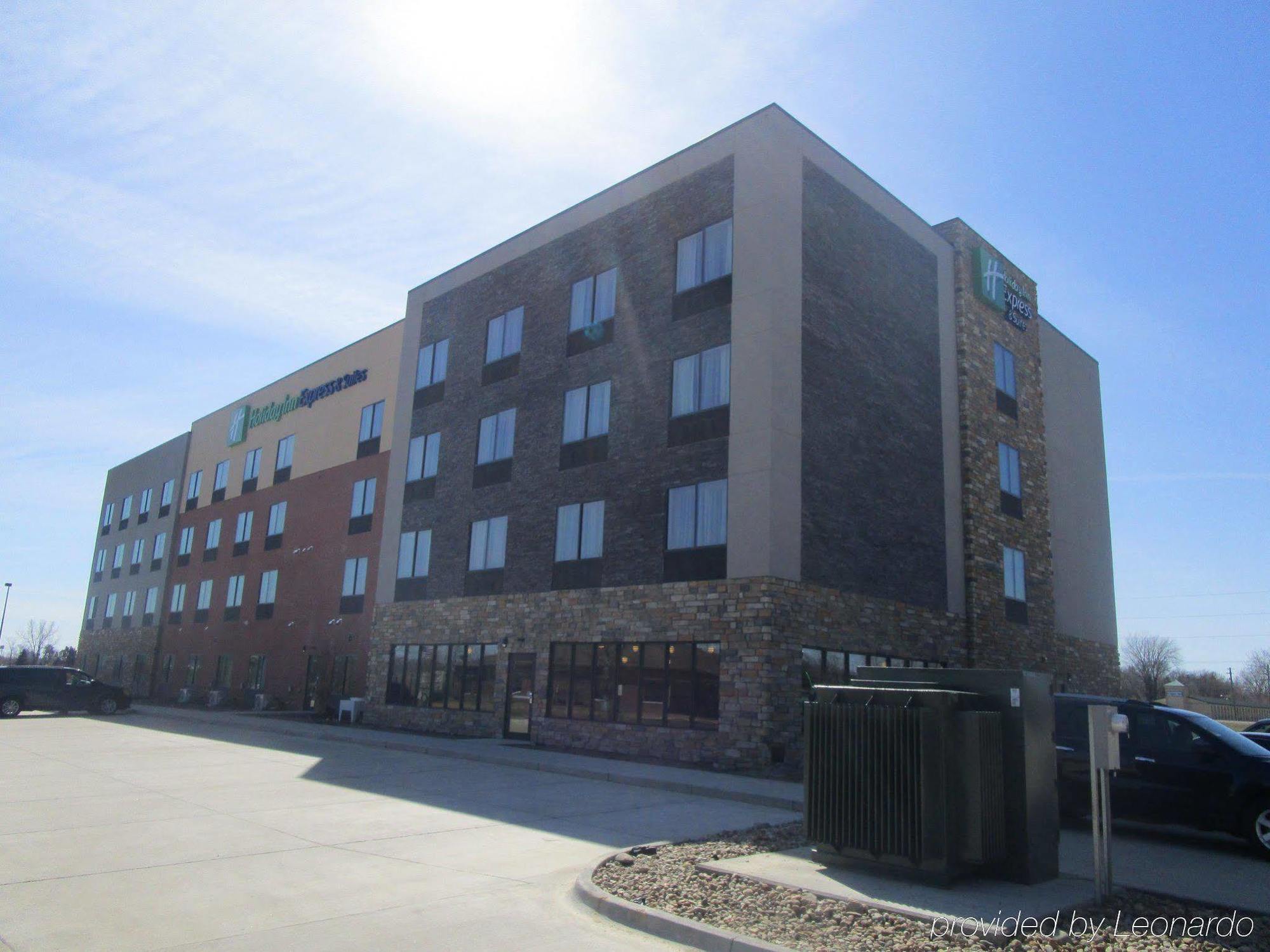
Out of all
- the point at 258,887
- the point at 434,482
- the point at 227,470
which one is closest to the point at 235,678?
the point at 227,470

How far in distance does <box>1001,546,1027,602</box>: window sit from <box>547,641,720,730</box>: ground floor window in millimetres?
12742

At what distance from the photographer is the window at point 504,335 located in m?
29.4

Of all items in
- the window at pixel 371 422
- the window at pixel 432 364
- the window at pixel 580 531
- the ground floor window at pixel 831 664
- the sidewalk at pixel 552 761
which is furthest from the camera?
the window at pixel 371 422

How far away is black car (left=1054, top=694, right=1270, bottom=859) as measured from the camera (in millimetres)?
10422

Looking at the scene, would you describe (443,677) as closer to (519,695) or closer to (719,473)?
(519,695)

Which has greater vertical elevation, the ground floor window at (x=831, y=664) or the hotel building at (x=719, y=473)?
the hotel building at (x=719, y=473)

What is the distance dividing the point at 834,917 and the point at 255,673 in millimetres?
39524

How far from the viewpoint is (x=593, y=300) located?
26766mm

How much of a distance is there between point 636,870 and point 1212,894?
5063 millimetres

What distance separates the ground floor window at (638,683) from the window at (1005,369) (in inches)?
625

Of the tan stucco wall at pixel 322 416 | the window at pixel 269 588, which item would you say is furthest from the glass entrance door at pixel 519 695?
the window at pixel 269 588

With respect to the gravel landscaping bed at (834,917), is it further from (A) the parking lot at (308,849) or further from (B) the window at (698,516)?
(B) the window at (698,516)

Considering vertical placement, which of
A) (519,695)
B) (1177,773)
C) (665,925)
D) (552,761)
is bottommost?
(552,761)

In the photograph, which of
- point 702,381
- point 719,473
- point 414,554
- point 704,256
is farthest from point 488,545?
point 704,256
